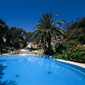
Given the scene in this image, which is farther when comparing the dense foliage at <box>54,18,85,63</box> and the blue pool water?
the dense foliage at <box>54,18,85,63</box>

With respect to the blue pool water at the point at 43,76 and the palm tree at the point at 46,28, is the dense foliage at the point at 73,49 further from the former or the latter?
the palm tree at the point at 46,28

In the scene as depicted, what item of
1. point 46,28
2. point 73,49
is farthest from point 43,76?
point 46,28

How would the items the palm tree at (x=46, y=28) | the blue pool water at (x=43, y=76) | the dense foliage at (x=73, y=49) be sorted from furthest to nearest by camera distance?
the palm tree at (x=46, y=28)
the dense foliage at (x=73, y=49)
the blue pool water at (x=43, y=76)

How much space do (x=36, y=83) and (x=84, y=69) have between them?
12.8ft

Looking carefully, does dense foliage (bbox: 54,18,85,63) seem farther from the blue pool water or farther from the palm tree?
the palm tree

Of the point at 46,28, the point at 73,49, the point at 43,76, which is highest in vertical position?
the point at 46,28

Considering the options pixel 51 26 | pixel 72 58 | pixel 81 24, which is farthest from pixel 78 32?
pixel 72 58

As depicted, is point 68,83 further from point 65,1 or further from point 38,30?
point 65,1

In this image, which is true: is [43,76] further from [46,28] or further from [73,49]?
[46,28]

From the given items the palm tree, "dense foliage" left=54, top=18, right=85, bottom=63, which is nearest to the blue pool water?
"dense foliage" left=54, top=18, right=85, bottom=63

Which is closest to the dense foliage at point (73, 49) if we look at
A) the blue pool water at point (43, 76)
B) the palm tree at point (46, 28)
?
the blue pool water at point (43, 76)

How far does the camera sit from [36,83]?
4.82m

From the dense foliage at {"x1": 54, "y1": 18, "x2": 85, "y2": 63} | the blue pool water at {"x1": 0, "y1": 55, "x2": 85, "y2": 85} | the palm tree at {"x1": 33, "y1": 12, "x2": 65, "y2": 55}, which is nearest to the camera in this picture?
the blue pool water at {"x1": 0, "y1": 55, "x2": 85, "y2": 85}

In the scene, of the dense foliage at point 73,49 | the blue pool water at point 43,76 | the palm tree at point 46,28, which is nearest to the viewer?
the blue pool water at point 43,76
